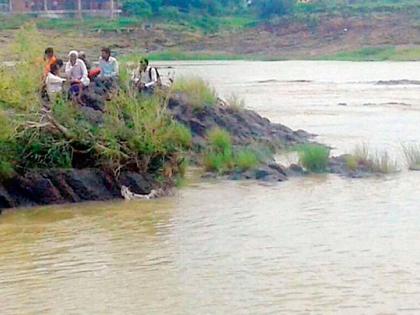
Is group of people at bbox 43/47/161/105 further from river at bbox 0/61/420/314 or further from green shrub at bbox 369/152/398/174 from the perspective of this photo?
green shrub at bbox 369/152/398/174

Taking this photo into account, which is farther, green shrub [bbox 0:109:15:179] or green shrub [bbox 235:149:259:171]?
green shrub [bbox 235:149:259:171]

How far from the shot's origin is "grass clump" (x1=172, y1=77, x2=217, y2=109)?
25.3 metres

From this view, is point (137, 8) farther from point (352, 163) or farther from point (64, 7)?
point (352, 163)

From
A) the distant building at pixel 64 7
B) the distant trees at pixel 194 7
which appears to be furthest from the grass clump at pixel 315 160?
the distant building at pixel 64 7

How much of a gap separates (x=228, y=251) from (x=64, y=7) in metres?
71.8

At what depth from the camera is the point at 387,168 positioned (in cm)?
2195

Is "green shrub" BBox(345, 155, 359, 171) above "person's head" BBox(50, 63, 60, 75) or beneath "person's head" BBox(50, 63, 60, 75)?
beneath

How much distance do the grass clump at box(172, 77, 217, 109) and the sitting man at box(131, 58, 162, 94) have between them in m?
2.09

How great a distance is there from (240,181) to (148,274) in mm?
7463

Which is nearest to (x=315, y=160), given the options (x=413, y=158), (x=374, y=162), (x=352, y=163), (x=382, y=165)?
(x=352, y=163)

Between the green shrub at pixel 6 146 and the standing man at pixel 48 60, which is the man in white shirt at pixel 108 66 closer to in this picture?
the standing man at pixel 48 60

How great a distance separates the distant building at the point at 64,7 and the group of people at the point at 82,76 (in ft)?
198

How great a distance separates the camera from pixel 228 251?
49.9ft

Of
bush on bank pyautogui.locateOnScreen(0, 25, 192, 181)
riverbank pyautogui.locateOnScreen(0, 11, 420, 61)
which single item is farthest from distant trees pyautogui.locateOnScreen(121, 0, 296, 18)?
bush on bank pyautogui.locateOnScreen(0, 25, 192, 181)
